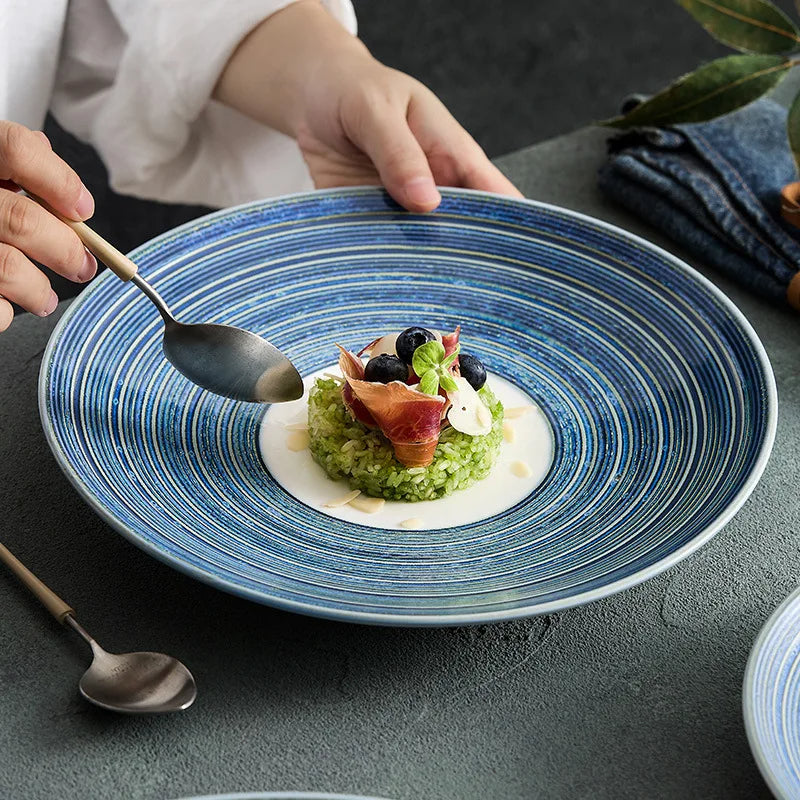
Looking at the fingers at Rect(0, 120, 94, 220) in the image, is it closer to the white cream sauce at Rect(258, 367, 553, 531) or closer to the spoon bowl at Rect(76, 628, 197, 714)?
the white cream sauce at Rect(258, 367, 553, 531)

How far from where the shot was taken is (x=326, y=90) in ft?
4.59

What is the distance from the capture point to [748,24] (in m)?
1.38

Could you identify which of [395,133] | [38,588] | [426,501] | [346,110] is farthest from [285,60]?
[38,588]

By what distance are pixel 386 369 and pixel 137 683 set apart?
368 millimetres

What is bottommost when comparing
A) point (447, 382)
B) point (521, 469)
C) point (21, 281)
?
point (521, 469)

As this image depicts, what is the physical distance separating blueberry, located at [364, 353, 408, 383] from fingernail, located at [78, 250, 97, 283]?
0.93 feet

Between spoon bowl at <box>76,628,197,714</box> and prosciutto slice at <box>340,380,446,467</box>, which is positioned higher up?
prosciutto slice at <box>340,380,446,467</box>

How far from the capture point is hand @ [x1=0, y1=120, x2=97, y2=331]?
973mm

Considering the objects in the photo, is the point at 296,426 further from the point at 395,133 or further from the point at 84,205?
the point at 395,133

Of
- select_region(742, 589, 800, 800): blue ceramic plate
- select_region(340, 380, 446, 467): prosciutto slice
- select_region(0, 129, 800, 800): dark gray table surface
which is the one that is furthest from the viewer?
select_region(340, 380, 446, 467): prosciutto slice

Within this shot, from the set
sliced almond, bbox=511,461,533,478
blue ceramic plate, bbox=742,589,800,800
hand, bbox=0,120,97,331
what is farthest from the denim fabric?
hand, bbox=0,120,97,331

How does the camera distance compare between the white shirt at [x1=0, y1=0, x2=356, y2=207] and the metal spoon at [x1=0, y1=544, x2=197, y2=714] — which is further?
the white shirt at [x1=0, y1=0, x2=356, y2=207]

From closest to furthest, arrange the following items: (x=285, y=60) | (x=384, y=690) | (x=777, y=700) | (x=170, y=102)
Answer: (x=777, y=700) < (x=384, y=690) < (x=285, y=60) < (x=170, y=102)

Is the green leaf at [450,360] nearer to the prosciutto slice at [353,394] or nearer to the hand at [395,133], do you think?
the prosciutto slice at [353,394]
